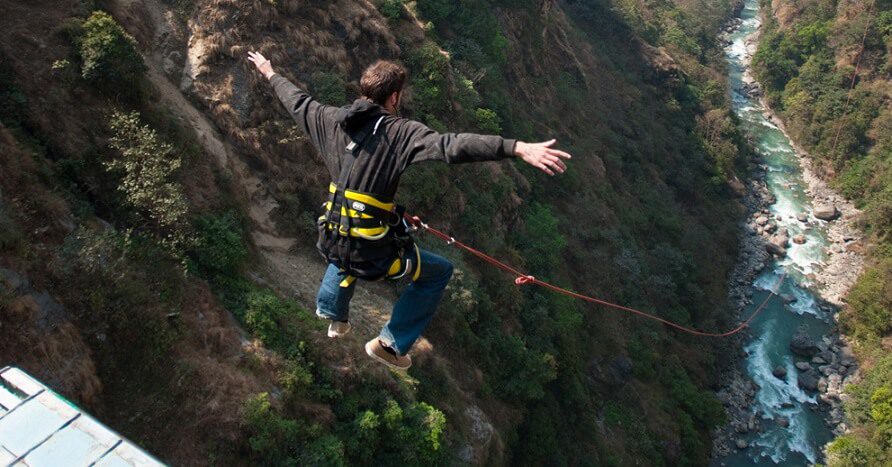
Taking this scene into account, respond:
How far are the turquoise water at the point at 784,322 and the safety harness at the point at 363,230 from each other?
26.1m

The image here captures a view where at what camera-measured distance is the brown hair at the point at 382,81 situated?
14.0 feet

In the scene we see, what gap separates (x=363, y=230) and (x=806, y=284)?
38118 millimetres

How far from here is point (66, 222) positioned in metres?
10.0

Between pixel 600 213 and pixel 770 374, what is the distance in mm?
11973

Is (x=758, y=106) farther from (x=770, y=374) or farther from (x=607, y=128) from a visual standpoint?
(x=770, y=374)

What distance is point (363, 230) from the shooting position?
14.6 ft

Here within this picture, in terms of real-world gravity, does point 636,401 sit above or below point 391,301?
below

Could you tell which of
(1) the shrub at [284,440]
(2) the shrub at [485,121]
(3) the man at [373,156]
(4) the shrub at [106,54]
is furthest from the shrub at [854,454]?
(4) the shrub at [106,54]

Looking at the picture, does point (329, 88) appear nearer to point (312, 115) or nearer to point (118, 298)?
point (118, 298)

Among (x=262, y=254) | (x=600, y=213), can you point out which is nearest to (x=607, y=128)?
(x=600, y=213)

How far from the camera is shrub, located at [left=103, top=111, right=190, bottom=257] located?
1133 centimetres

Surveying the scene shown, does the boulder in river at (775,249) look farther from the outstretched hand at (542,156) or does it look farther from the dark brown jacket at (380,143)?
the outstretched hand at (542,156)

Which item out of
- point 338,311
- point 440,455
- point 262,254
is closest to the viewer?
point 338,311

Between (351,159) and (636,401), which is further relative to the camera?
(636,401)
